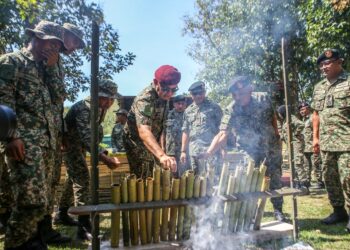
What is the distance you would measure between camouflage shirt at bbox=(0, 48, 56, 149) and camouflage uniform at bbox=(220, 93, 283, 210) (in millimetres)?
2733

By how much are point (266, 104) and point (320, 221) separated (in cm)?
194

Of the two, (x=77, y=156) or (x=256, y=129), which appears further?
(x=256, y=129)

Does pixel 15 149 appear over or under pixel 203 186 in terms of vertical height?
over

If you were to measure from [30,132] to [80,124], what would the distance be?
46.9 inches

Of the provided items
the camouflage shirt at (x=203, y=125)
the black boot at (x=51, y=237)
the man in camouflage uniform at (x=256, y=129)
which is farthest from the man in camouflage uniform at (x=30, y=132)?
the camouflage shirt at (x=203, y=125)

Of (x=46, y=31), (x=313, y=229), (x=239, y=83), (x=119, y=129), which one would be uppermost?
(x=46, y=31)

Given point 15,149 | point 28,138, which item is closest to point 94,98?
point 15,149

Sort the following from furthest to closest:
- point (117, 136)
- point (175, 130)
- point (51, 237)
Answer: point (117, 136) < point (175, 130) < point (51, 237)

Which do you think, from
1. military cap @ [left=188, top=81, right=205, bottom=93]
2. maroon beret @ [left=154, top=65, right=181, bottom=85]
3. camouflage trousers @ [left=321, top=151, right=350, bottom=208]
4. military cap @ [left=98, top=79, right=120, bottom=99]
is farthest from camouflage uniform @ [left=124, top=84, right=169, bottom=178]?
camouflage trousers @ [left=321, top=151, right=350, bottom=208]

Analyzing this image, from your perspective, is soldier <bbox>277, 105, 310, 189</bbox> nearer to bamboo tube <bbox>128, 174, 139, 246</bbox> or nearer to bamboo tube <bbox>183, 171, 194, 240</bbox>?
bamboo tube <bbox>183, 171, 194, 240</bbox>

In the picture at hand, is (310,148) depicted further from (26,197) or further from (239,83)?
(26,197)

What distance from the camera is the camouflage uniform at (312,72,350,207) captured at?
460 cm

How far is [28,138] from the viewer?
3053mm

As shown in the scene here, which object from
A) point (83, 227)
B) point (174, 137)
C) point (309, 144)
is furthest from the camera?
point (309, 144)
